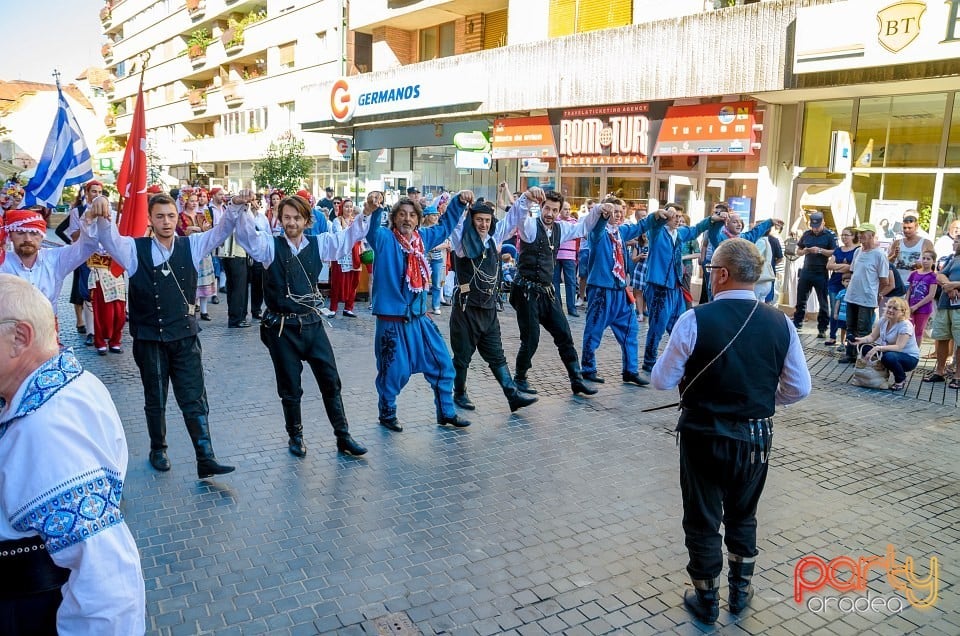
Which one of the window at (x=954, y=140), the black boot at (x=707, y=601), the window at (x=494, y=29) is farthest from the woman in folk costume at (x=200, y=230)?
the window at (x=954, y=140)

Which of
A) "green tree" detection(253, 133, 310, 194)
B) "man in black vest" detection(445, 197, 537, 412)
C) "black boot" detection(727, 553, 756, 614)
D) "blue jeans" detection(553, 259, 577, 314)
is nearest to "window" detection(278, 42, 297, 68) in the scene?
"green tree" detection(253, 133, 310, 194)

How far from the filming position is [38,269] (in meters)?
5.14

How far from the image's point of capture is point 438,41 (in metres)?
24.0

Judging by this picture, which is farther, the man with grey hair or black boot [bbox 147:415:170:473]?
black boot [bbox 147:415:170:473]

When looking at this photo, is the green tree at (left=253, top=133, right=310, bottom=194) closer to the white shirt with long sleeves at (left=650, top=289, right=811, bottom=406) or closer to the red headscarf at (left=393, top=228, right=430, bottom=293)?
the red headscarf at (left=393, top=228, right=430, bottom=293)

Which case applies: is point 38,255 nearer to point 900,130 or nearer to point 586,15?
point 900,130

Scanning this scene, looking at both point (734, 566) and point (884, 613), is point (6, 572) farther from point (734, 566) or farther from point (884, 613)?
point (884, 613)

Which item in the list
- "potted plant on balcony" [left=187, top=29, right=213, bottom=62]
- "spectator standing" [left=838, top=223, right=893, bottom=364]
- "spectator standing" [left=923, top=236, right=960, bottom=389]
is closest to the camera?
"spectator standing" [left=923, top=236, right=960, bottom=389]

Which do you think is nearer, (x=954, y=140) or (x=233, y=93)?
(x=954, y=140)

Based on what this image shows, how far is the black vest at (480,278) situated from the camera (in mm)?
6820

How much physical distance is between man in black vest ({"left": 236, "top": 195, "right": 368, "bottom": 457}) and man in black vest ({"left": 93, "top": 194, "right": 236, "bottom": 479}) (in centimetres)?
37

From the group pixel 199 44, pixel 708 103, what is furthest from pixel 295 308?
pixel 199 44

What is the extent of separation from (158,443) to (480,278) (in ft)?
10.2

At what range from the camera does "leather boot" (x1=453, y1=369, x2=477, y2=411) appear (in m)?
7.13
